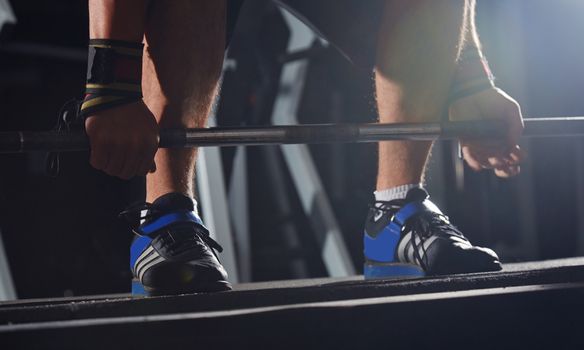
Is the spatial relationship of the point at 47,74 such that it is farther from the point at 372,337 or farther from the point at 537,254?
the point at 372,337

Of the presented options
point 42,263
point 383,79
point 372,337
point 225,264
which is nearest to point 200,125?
point 383,79

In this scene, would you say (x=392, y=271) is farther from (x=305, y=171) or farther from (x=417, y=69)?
(x=305, y=171)

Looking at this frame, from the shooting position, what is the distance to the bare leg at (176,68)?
1074mm

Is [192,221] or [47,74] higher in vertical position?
[47,74]

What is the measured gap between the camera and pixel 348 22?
1332 millimetres

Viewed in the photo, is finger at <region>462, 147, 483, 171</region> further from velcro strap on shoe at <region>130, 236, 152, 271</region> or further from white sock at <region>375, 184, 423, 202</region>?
velcro strap on shoe at <region>130, 236, 152, 271</region>

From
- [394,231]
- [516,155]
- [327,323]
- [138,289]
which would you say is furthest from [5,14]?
[327,323]

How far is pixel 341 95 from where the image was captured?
387 cm

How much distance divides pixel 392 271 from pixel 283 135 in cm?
31

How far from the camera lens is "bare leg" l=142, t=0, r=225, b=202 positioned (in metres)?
1.07

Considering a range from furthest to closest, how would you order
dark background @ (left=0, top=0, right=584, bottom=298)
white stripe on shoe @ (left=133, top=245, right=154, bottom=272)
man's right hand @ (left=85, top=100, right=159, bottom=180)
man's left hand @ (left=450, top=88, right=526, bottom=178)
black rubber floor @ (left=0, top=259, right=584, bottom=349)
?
dark background @ (left=0, top=0, right=584, bottom=298) → man's left hand @ (left=450, top=88, right=526, bottom=178) → white stripe on shoe @ (left=133, top=245, right=154, bottom=272) → man's right hand @ (left=85, top=100, right=159, bottom=180) → black rubber floor @ (left=0, top=259, right=584, bottom=349)

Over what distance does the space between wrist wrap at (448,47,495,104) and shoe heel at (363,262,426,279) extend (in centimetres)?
29

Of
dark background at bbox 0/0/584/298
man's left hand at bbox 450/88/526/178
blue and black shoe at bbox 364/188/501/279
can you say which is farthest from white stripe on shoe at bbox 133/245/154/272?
dark background at bbox 0/0/584/298

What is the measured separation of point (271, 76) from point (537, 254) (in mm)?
1674
